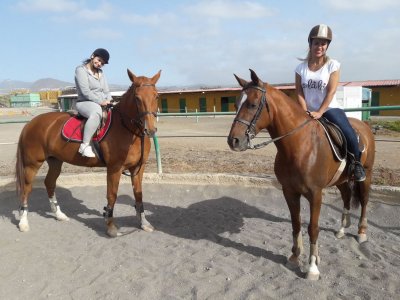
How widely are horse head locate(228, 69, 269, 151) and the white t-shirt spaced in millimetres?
903

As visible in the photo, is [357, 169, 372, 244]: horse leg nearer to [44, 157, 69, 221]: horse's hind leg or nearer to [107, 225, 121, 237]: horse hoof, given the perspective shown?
[107, 225, 121, 237]: horse hoof

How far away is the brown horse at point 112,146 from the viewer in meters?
4.27

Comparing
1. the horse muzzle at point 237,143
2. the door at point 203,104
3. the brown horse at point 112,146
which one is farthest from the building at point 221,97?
the horse muzzle at point 237,143

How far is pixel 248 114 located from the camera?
122 inches

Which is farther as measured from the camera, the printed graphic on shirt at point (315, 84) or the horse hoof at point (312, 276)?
the printed graphic on shirt at point (315, 84)

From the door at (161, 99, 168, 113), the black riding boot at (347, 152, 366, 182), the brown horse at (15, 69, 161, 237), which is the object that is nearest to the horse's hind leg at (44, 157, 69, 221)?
the brown horse at (15, 69, 161, 237)

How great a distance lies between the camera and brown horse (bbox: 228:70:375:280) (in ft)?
10.2

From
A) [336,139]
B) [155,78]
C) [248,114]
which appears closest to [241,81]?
[248,114]

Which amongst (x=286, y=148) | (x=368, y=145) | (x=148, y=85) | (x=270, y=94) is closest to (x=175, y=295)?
(x=286, y=148)

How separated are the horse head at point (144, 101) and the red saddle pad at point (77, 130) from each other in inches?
21.3

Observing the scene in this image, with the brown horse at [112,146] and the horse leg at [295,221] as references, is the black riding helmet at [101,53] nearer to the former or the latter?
the brown horse at [112,146]

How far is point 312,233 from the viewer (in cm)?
357

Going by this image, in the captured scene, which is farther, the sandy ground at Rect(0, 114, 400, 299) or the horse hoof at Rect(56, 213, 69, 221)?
the horse hoof at Rect(56, 213, 69, 221)

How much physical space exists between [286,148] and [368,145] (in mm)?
1467
